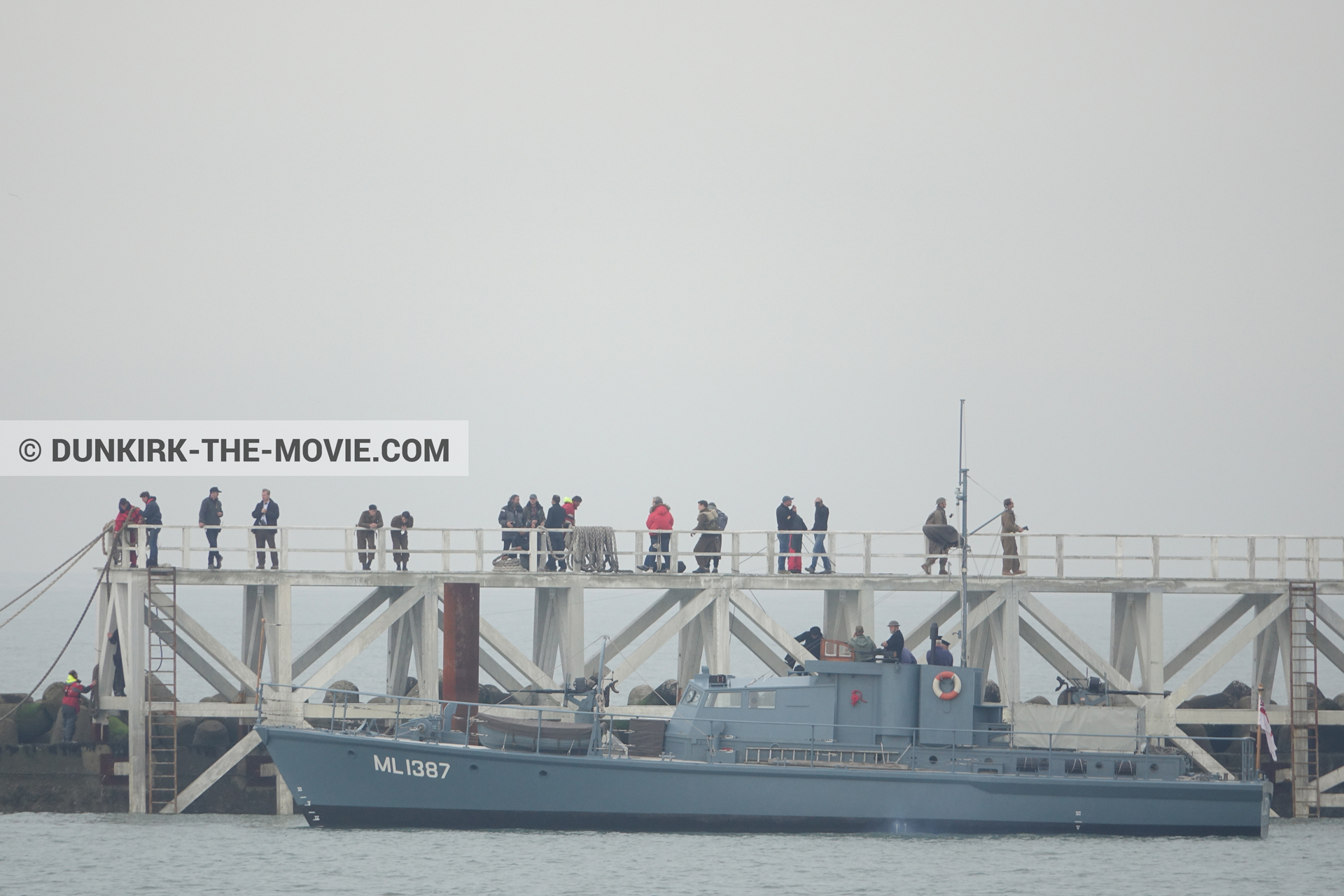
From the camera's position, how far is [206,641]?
31219 millimetres

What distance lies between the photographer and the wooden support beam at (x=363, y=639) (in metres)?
31.6

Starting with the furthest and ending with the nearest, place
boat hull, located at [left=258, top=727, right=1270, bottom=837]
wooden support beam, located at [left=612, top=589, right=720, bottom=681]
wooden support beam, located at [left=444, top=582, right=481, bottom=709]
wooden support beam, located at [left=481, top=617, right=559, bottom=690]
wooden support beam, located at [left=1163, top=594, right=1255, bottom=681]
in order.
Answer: wooden support beam, located at [left=1163, top=594, right=1255, bottom=681] → wooden support beam, located at [left=612, top=589, right=720, bottom=681] → wooden support beam, located at [left=481, top=617, right=559, bottom=690] → wooden support beam, located at [left=444, top=582, right=481, bottom=709] → boat hull, located at [left=258, top=727, right=1270, bottom=837]

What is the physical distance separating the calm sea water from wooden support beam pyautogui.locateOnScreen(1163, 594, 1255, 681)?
19.4 feet

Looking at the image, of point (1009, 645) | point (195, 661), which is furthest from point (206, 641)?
point (1009, 645)

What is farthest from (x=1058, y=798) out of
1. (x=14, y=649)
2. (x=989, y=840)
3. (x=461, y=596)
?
(x=14, y=649)

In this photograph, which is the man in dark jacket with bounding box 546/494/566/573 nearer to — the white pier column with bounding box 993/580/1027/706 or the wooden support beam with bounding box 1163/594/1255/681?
the white pier column with bounding box 993/580/1027/706

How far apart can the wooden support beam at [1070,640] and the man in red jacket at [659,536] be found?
23.3 ft

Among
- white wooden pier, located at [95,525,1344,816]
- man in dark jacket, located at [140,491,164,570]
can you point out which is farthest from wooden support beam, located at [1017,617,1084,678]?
man in dark jacket, located at [140,491,164,570]

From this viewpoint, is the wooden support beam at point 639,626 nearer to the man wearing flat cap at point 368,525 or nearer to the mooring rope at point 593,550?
the mooring rope at point 593,550

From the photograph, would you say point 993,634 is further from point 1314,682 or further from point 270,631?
point 270,631

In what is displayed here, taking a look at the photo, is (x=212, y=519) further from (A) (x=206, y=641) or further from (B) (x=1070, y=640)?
(B) (x=1070, y=640)

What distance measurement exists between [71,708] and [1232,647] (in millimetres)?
22536

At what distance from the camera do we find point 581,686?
95.4 ft

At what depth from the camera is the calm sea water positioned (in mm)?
25359
